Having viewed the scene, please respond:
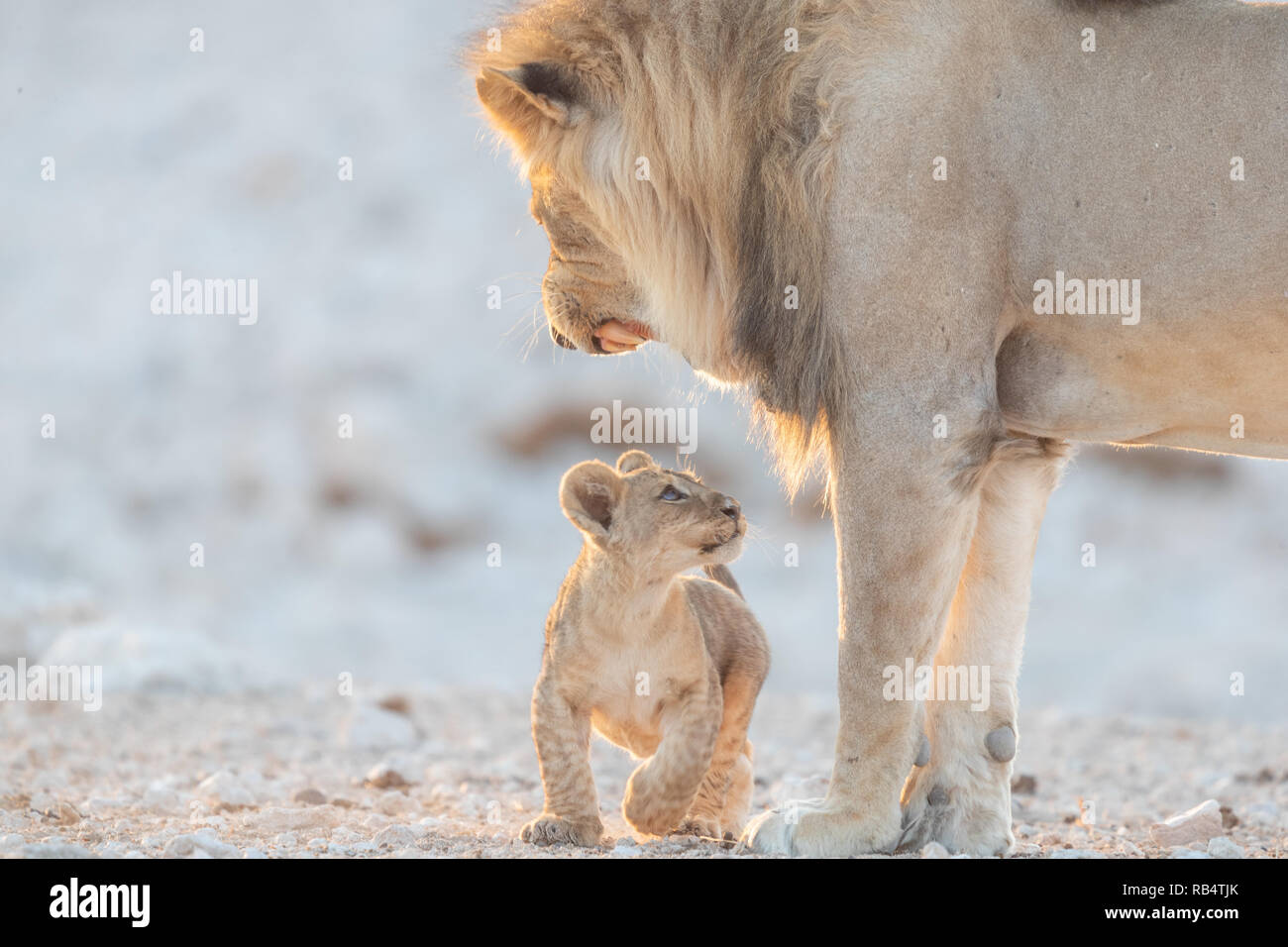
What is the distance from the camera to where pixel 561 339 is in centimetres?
532

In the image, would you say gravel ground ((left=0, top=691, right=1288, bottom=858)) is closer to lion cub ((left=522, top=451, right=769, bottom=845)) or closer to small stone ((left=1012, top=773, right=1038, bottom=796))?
small stone ((left=1012, top=773, right=1038, bottom=796))

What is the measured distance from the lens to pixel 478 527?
18078 millimetres

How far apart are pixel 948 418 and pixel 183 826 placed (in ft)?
8.65

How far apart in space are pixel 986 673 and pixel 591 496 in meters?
1.28

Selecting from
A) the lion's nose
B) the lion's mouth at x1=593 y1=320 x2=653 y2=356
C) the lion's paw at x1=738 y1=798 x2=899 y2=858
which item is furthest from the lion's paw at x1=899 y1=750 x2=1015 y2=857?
the lion's nose

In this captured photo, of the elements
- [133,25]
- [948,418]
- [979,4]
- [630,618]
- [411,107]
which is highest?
[133,25]

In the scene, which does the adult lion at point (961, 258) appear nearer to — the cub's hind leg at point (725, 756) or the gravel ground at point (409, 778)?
the cub's hind leg at point (725, 756)

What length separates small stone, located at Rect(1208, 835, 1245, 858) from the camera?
4.61 m

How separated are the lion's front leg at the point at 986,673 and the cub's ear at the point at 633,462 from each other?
1.06 m

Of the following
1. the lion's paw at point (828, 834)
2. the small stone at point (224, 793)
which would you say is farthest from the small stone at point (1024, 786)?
the small stone at point (224, 793)
